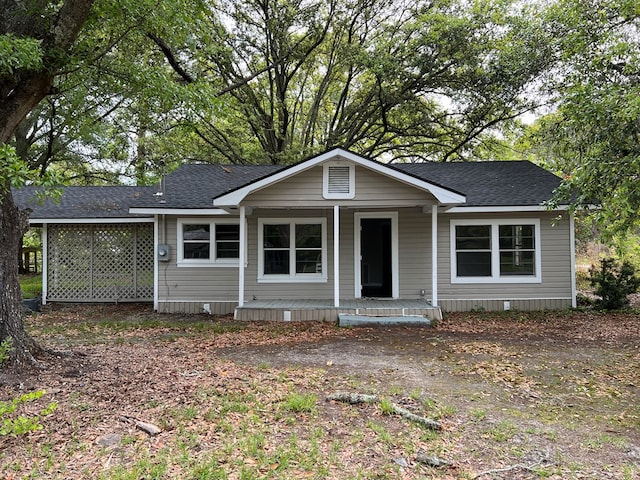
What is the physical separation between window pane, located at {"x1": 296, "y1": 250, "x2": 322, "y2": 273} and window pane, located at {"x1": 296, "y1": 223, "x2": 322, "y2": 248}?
18cm

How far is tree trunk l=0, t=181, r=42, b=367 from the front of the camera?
484cm

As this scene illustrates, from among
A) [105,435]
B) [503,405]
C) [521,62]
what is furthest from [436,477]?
[521,62]

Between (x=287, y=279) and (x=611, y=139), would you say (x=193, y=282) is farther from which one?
(x=611, y=139)

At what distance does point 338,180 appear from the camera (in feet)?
30.0

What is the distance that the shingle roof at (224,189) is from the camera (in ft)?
34.2

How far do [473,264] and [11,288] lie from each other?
9.44 m

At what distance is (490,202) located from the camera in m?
10.2

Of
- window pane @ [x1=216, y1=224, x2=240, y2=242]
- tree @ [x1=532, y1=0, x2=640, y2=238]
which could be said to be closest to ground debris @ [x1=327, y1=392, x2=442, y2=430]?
tree @ [x1=532, y1=0, x2=640, y2=238]

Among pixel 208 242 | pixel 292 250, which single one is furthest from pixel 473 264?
pixel 208 242

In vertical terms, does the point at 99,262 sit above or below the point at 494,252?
below

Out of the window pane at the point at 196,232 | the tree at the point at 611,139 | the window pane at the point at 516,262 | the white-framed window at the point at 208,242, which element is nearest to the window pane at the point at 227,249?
the white-framed window at the point at 208,242

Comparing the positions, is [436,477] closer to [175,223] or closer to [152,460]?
[152,460]

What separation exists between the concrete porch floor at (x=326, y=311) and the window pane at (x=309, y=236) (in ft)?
5.66

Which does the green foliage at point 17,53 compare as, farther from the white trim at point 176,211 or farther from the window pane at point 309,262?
the window pane at point 309,262
